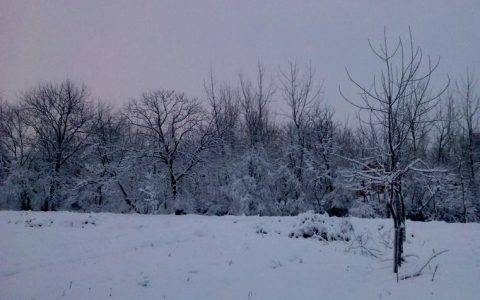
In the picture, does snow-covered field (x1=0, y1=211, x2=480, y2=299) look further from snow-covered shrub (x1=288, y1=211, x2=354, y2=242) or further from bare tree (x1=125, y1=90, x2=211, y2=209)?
bare tree (x1=125, y1=90, x2=211, y2=209)

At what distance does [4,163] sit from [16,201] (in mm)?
4059

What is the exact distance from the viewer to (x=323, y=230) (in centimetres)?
1468

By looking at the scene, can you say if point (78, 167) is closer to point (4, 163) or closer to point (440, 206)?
point (4, 163)

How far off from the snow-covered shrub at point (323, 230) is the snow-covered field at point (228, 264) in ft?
0.16

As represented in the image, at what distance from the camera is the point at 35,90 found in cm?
3878

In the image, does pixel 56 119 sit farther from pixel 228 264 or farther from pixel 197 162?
pixel 228 264

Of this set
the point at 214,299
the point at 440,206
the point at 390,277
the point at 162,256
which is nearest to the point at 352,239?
the point at 390,277

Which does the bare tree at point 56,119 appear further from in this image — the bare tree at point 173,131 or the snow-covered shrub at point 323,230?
the snow-covered shrub at point 323,230

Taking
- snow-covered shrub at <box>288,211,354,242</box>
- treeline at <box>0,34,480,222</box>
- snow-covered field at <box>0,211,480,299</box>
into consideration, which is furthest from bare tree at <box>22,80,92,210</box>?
snow-covered shrub at <box>288,211,354,242</box>

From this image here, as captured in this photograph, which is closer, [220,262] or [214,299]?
[214,299]

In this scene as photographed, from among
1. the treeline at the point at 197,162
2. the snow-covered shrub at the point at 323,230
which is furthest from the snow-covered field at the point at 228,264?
the treeline at the point at 197,162

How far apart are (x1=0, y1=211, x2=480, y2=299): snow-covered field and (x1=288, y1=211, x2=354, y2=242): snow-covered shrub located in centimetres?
5

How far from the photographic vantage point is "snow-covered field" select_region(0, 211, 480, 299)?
7.40 metres

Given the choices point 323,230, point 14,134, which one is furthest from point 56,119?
point 323,230
